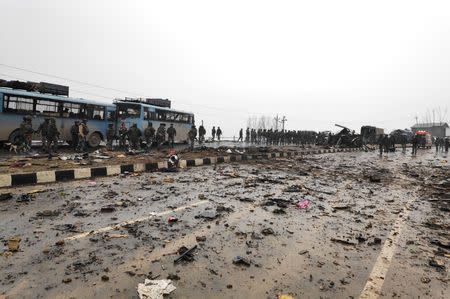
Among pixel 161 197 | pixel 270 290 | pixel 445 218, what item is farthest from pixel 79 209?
pixel 445 218

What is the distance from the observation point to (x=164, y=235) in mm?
3230

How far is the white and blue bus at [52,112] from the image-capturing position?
39.4 feet

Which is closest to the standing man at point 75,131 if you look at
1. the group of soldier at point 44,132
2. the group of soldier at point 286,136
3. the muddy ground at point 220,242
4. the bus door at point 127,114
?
the group of soldier at point 44,132

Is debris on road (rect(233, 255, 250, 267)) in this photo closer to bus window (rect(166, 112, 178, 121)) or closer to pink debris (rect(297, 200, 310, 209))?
pink debris (rect(297, 200, 310, 209))

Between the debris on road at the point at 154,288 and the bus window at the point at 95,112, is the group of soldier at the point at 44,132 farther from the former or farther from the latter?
the debris on road at the point at 154,288

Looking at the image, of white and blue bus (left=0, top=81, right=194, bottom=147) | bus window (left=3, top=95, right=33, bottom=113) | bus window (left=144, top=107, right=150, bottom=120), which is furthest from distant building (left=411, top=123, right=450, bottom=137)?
bus window (left=3, top=95, right=33, bottom=113)

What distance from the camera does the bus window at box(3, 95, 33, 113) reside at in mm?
11945

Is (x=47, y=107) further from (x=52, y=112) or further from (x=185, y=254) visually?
(x=185, y=254)

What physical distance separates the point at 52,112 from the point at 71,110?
1077mm

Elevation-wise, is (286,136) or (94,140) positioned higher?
(286,136)

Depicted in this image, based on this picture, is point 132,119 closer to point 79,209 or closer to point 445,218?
point 79,209

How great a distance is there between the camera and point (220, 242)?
10.1 feet

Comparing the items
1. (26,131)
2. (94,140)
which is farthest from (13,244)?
(94,140)

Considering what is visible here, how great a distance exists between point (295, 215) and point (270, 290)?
7.44 feet
